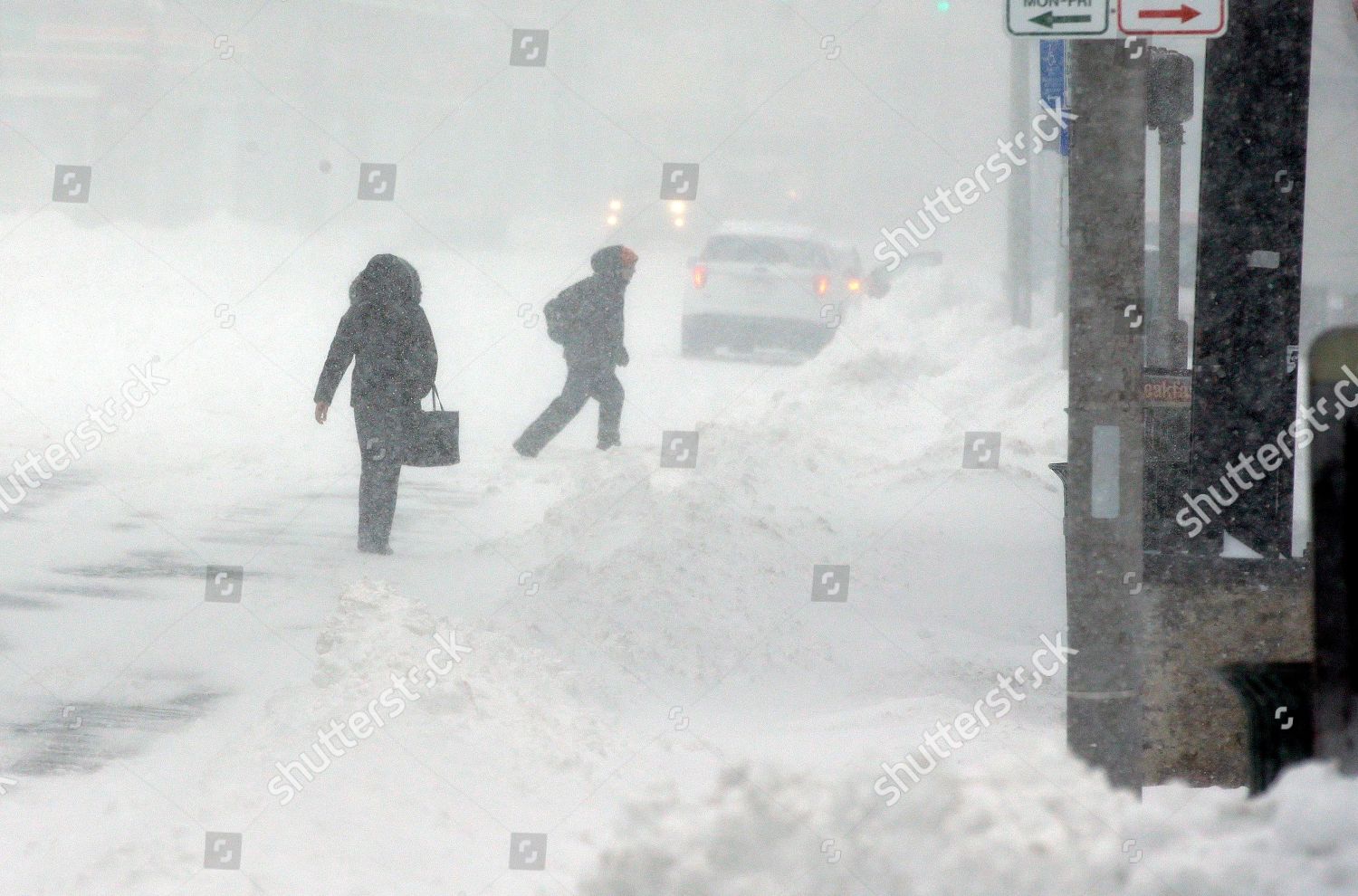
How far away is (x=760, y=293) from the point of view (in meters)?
17.4

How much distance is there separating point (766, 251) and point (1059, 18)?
13993 millimetres

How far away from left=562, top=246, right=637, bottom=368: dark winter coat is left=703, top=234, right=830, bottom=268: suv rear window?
615 cm

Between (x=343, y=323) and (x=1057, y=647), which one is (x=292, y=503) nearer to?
(x=343, y=323)

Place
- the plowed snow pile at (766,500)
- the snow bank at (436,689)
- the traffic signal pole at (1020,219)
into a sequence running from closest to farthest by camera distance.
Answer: the snow bank at (436,689)
the plowed snow pile at (766,500)
the traffic signal pole at (1020,219)

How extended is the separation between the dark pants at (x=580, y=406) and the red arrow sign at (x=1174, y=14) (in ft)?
25.2

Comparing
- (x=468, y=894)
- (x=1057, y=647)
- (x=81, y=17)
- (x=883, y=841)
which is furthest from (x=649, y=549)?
(x=81, y=17)

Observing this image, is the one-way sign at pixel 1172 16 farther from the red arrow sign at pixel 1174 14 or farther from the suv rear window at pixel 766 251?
the suv rear window at pixel 766 251

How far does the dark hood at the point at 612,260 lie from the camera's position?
11.0 meters

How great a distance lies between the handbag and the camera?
8195 mm

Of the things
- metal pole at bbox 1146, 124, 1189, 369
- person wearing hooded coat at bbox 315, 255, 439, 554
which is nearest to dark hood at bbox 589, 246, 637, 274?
person wearing hooded coat at bbox 315, 255, 439, 554

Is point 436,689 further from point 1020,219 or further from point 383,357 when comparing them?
point 1020,219

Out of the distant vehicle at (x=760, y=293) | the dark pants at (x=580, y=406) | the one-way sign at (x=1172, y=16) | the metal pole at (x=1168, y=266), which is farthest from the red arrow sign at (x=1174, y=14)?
the distant vehicle at (x=760, y=293)

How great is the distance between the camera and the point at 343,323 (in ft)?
26.7

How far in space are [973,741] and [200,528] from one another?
5.73 meters
